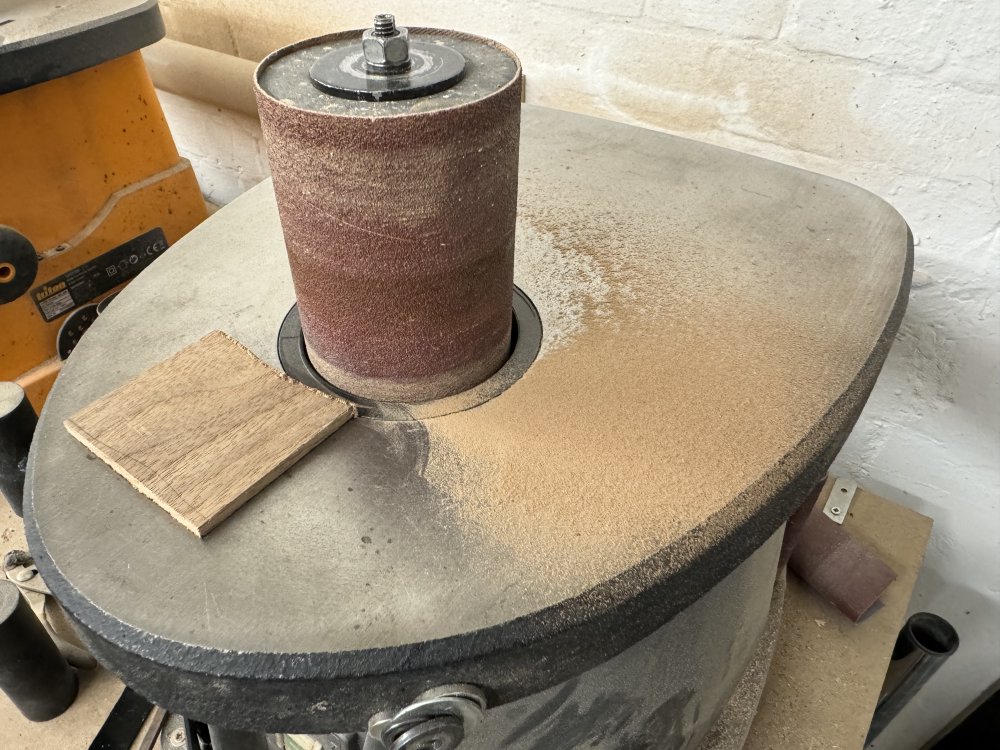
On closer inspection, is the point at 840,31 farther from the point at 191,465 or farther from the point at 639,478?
the point at 191,465

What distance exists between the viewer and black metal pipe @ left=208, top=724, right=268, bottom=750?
1.87 feet

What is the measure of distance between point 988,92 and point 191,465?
965mm

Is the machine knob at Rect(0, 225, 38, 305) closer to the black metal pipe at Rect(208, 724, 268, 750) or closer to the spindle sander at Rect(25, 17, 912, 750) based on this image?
the spindle sander at Rect(25, 17, 912, 750)

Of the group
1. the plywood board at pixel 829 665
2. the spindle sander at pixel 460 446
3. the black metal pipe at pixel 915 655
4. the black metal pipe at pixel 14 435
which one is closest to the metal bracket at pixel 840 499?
the plywood board at pixel 829 665

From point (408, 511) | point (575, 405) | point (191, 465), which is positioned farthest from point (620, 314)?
point (191, 465)

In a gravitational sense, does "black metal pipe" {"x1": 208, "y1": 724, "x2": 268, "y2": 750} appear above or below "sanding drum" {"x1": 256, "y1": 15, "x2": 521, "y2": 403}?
below

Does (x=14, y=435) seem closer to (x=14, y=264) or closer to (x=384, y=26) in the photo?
(x=14, y=264)

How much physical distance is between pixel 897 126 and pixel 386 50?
75cm

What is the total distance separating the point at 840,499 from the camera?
113 cm

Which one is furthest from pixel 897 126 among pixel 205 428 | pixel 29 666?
pixel 29 666

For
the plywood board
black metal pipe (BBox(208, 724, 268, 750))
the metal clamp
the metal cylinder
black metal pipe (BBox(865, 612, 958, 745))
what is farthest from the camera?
black metal pipe (BBox(865, 612, 958, 745))

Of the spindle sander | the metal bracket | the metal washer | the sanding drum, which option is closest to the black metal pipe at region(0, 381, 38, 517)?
the spindle sander

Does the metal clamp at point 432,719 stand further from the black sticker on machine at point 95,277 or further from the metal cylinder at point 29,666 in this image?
the black sticker on machine at point 95,277

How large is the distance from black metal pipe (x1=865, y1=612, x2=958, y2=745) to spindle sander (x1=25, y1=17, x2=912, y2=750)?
0.47 meters
